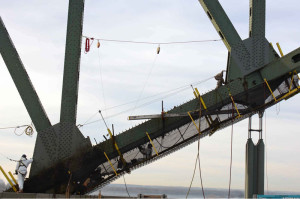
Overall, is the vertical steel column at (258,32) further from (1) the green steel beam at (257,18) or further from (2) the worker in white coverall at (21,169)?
(2) the worker in white coverall at (21,169)

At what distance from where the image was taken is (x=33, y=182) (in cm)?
1909

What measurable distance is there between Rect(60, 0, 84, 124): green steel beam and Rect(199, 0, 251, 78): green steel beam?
18.4ft

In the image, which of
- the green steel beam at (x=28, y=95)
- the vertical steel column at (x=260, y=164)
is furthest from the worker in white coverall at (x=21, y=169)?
the vertical steel column at (x=260, y=164)

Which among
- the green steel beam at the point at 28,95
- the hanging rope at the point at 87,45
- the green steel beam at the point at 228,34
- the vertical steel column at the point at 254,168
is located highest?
the green steel beam at the point at 228,34

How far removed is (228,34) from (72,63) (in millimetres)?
6985

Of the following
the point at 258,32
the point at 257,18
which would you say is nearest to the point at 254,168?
the point at 258,32

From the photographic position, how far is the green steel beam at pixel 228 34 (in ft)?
66.7

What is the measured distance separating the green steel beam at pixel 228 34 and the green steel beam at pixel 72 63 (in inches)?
220

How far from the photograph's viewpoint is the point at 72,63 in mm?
19547

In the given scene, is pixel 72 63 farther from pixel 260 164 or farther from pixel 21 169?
pixel 260 164

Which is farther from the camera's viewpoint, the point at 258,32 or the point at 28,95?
the point at 258,32

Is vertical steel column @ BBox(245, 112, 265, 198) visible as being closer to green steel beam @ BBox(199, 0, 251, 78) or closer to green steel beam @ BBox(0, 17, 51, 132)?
green steel beam @ BBox(199, 0, 251, 78)

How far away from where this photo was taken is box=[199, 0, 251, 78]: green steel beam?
20.3 meters

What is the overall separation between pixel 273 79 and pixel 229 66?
198cm
